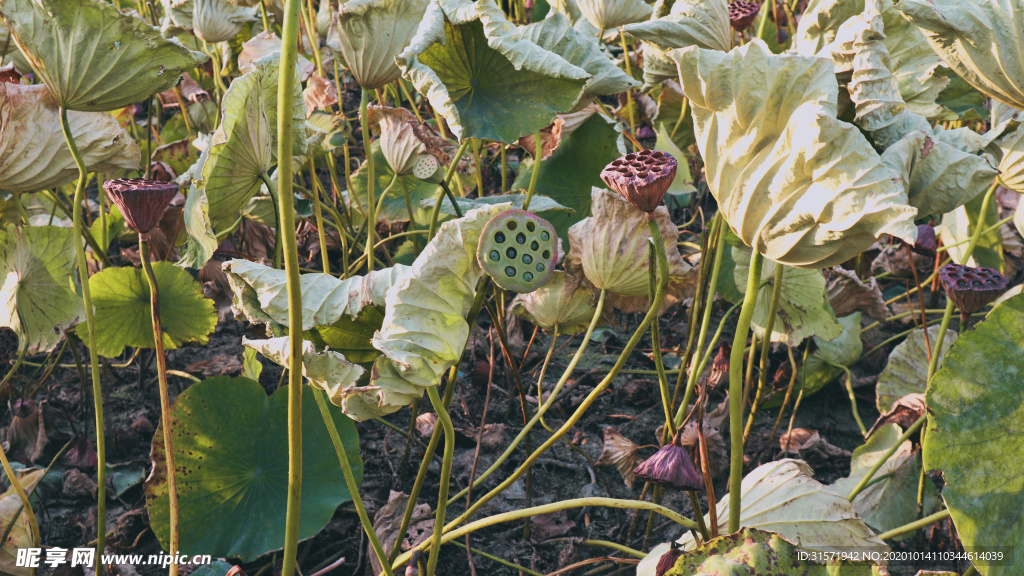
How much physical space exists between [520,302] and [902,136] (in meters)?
0.81

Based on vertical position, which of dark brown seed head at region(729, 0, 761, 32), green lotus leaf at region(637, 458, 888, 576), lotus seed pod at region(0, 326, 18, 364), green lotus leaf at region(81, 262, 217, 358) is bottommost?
green lotus leaf at region(637, 458, 888, 576)

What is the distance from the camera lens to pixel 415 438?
5.12 feet

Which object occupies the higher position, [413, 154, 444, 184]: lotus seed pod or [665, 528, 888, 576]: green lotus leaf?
[413, 154, 444, 184]: lotus seed pod

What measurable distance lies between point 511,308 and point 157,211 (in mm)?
732

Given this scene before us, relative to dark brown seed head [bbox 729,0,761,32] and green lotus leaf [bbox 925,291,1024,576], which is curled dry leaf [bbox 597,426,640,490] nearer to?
green lotus leaf [bbox 925,291,1024,576]

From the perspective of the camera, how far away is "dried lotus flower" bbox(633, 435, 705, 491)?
0.89 metres

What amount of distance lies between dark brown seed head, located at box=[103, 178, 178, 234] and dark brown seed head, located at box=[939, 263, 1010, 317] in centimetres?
114

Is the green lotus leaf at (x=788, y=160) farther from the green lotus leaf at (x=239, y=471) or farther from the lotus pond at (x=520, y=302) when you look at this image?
the green lotus leaf at (x=239, y=471)

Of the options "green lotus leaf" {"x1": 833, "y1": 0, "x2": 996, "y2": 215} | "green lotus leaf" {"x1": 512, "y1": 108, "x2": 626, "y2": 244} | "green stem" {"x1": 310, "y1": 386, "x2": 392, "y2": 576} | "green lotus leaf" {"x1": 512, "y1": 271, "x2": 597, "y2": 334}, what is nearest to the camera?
"green lotus leaf" {"x1": 833, "y1": 0, "x2": 996, "y2": 215}

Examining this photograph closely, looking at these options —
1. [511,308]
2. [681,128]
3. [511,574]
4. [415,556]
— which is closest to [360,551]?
[511,574]

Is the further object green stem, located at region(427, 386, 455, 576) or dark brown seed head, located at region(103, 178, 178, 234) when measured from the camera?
dark brown seed head, located at region(103, 178, 178, 234)

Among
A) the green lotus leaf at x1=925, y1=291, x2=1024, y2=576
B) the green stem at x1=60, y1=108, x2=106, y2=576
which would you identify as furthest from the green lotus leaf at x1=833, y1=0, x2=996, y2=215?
the green stem at x1=60, y1=108, x2=106, y2=576

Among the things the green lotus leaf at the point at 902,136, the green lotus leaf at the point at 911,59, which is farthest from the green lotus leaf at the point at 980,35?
the green lotus leaf at the point at 911,59

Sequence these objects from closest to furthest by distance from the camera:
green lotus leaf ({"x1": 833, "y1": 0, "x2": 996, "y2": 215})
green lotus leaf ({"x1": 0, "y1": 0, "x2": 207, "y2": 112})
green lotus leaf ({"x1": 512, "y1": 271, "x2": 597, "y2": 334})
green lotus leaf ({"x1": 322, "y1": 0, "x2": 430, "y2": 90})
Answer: green lotus leaf ({"x1": 833, "y1": 0, "x2": 996, "y2": 215}), green lotus leaf ({"x1": 0, "y1": 0, "x2": 207, "y2": 112}), green lotus leaf ({"x1": 322, "y1": 0, "x2": 430, "y2": 90}), green lotus leaf ({"x1": 512, "y1": 271, "x2": 597, "y2": 334})
